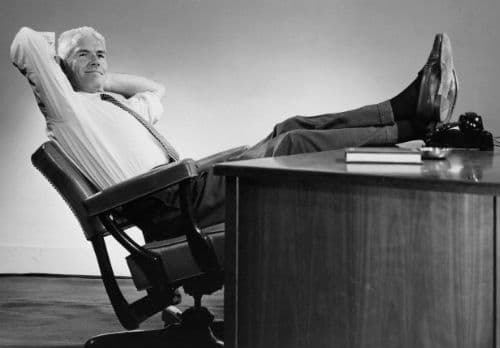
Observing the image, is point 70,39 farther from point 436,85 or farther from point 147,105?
point 436,85

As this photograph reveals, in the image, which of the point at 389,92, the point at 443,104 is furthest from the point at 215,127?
the point at 443,104

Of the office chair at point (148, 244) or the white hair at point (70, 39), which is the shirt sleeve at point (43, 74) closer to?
the office chair at point (148, 244)

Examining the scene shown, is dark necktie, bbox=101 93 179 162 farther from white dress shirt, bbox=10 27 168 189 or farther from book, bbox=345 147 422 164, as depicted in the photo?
book, bbox=345 147 422 164

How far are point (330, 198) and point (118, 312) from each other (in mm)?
948

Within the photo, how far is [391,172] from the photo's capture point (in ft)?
3.50

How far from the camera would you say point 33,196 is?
11.5 feet

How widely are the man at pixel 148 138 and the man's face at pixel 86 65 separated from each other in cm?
13

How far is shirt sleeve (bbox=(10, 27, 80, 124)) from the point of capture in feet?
6.72

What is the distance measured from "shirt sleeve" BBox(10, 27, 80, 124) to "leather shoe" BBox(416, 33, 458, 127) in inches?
41.0

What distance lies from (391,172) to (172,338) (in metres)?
1.14

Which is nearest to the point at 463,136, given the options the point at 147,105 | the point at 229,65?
the point at 147,105

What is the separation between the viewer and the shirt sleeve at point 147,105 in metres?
2.74

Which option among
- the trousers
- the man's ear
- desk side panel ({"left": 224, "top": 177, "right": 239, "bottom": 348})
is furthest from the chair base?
the man's ear

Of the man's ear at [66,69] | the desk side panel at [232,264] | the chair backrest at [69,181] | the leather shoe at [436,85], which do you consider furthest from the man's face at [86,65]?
the desk side panel at [232,264]
